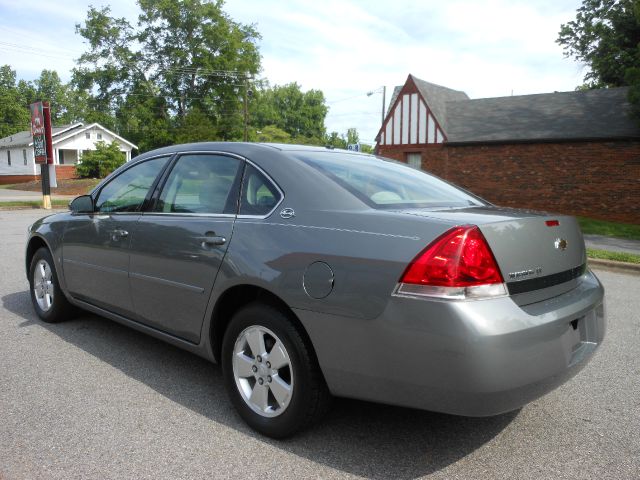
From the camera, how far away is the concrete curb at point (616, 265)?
8.99 meters

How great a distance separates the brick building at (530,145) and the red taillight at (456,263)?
18.2 m

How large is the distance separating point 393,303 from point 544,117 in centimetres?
2227

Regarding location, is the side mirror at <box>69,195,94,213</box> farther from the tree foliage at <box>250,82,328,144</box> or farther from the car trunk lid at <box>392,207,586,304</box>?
the tree foliage at <box>250,82,328,144</box>

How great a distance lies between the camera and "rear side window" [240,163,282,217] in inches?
120

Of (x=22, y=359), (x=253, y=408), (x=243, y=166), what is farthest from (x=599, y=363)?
(x=22, y=359)

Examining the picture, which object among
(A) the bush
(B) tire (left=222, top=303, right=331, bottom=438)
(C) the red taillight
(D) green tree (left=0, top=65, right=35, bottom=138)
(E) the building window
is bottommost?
(B) tire (left=222, top=303, right=331, bottom=438)

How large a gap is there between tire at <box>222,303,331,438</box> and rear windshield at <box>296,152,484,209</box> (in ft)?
2.67

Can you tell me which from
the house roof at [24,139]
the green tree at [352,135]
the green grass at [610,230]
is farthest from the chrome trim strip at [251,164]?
the green tree at [352,135]

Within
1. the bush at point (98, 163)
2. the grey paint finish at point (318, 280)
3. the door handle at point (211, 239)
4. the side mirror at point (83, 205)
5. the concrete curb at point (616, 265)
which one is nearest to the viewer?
the grey paint finish at point (318, 280)

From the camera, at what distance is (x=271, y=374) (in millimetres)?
2816

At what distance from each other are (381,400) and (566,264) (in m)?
1.20

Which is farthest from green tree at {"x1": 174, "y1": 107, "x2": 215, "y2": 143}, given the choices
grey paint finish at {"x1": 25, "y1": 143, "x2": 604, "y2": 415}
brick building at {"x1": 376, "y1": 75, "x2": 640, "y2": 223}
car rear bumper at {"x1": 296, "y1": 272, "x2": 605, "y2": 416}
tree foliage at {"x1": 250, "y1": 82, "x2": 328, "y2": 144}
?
tree foliage at {"x1": 250, "y1": 82, "x2": 328, "y2": 144}

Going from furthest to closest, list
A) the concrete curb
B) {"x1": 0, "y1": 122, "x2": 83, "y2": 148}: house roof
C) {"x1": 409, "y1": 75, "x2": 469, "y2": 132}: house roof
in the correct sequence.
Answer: {"x1": 0, "y1": 122, "x2": 83, "y2": 148}: house roof → {"x1": 409, "y1": 75, "x2": 469, "y2": 132}: house roof → the concrete curb

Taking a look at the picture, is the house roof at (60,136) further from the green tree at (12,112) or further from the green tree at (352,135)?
the green tree at (352,135)
